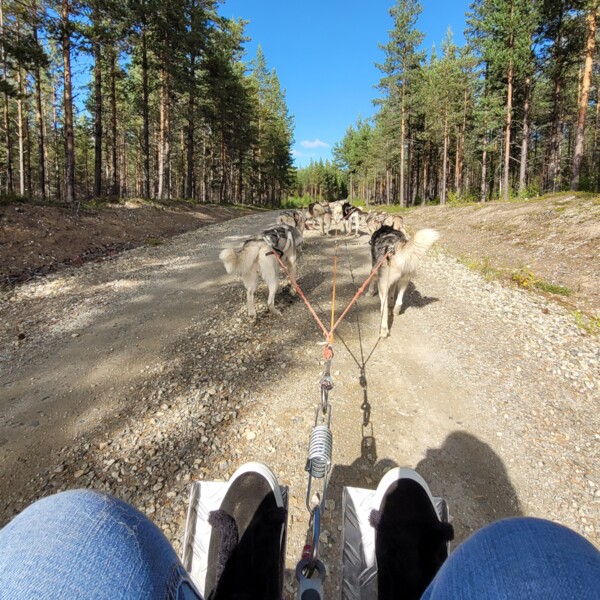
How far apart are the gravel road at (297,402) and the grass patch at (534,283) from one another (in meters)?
0.53

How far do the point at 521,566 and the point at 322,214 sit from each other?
54.6ft

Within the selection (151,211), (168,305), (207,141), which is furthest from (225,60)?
(168,305)

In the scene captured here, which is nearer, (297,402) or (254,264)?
(297,402)

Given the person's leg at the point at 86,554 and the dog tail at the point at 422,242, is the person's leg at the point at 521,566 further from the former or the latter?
the dog tail at the point at 422,242

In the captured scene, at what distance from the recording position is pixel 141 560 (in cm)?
108

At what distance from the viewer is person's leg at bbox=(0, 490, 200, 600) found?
88 cm

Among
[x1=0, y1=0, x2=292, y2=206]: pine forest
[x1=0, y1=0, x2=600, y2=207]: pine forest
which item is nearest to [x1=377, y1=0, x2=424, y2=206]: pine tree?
[x1=0, y1=0, x2=600, y2=207]: pine forest

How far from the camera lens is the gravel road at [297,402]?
2654mm

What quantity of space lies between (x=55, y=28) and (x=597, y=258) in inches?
794

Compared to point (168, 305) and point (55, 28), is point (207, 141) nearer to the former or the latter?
point (55, 28)

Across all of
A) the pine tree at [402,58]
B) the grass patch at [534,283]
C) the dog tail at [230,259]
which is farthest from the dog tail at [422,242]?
the pine tree at [402,58]

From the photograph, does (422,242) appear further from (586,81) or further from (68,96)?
(586,81)

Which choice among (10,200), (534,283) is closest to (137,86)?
(10,200)

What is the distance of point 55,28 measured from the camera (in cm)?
1286
